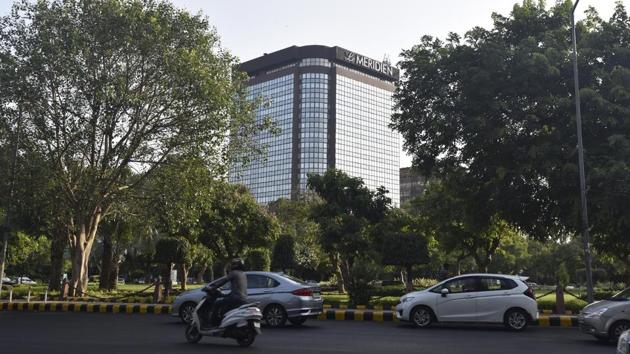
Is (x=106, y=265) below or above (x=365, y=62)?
below

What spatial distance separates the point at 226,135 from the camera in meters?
26.9

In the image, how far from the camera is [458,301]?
1479 cm

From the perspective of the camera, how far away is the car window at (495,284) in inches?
580

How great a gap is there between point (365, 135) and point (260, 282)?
12607 centimetres

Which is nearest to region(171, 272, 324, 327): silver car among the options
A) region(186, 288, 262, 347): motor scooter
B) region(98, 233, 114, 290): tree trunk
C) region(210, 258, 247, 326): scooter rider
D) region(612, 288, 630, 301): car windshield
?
region(210, 258, 247, 326): scooter rider

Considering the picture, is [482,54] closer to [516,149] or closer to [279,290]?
[516,149]

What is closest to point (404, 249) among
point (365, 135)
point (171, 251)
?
point (171, 251)

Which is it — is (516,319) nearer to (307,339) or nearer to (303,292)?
(303,292)

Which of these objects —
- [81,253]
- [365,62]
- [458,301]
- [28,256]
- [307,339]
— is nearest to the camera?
[307,339]

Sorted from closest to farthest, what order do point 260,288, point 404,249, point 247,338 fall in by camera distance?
1. point 247,338
2. point 260,288
3. point 404,249

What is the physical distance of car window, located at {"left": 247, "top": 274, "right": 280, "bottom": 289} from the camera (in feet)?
47.8

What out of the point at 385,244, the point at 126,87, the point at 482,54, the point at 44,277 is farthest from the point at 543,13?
the point at 44,277

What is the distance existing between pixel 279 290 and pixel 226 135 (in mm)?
13678

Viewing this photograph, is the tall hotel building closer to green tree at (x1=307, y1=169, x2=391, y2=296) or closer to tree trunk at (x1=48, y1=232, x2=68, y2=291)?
tree trunk at (x1=48, y1=232, x2=68, y2=291)
